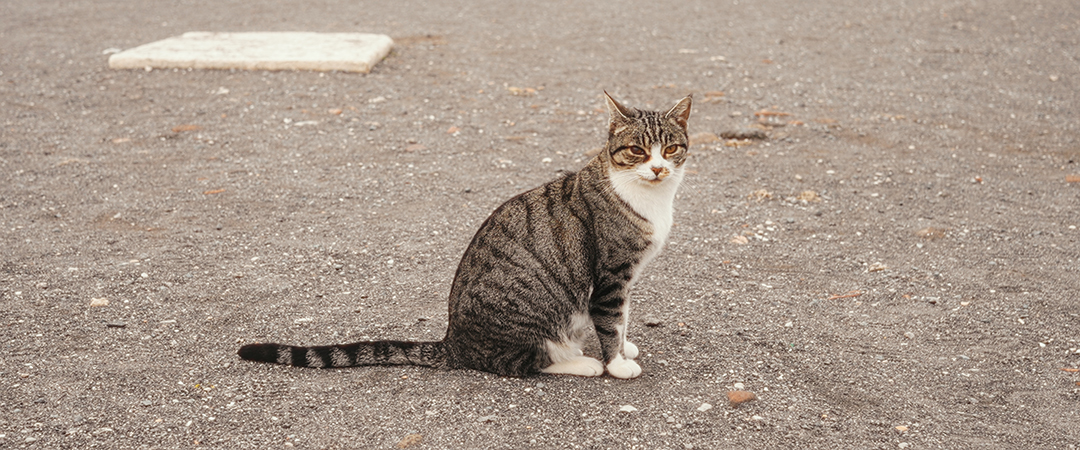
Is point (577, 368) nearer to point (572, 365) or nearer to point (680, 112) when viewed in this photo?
point (572, 365)

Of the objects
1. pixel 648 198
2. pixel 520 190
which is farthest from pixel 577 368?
pixel 520 190

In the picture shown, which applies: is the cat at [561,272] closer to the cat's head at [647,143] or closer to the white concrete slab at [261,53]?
the cat's head at [647,143]

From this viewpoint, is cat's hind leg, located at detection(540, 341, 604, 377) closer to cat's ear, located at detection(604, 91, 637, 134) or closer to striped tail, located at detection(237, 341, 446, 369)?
striped tail, located at detection(237, 341, 446, 369)

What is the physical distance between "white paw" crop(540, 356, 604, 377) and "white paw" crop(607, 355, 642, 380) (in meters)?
0.07

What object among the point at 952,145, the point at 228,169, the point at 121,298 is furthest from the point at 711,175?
the point at 121,298

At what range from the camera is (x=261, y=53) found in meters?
10.3

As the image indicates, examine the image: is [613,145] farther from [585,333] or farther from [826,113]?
[826,113]

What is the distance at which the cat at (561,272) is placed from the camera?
4395mm

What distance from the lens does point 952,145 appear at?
8.16 m

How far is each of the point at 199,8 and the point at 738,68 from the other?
8.17m

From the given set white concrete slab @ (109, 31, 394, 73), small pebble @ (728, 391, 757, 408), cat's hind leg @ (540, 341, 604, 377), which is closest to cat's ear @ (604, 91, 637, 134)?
cat's hind leg @ (540, 341, 604, 377)

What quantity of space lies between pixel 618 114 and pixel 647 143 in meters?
0.23

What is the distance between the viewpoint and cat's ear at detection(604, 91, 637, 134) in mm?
4441

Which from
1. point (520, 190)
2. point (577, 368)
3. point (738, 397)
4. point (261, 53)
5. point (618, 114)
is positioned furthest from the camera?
point (261, 53)
